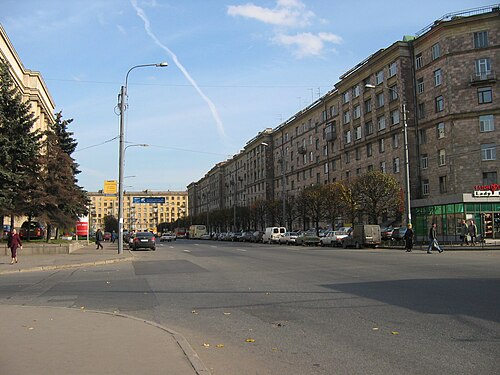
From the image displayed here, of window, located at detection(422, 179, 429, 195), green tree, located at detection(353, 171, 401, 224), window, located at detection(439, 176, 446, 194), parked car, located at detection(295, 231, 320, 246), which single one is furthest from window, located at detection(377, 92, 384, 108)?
parked car, located at detection(295, 231, 320, 246)

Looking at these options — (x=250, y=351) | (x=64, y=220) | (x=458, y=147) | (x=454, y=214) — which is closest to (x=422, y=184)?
(x=458, y=147)

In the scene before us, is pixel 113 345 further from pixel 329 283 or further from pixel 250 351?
pixel 329 283

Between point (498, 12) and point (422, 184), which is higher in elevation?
point (498, 12)

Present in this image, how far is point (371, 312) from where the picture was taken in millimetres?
9180

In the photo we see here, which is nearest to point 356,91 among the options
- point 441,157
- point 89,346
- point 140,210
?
point 441,157

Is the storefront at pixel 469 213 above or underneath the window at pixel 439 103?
underneath

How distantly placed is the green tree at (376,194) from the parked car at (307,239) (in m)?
5.34

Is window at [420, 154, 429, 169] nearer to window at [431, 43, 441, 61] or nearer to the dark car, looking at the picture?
window at [431, 43, 441, 61]

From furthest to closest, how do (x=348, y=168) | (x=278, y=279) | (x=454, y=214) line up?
(x=348, y=168)
(x=454, y=214)
(x=278, y=279)

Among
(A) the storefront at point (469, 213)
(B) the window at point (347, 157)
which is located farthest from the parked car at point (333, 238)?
(B) the window at point (347, 157)

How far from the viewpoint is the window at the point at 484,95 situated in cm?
5139

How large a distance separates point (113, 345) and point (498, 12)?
182 ft

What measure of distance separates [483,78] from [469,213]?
16.9 m

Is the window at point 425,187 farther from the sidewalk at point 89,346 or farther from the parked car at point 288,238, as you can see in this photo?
the sidewalk at point 89,346
